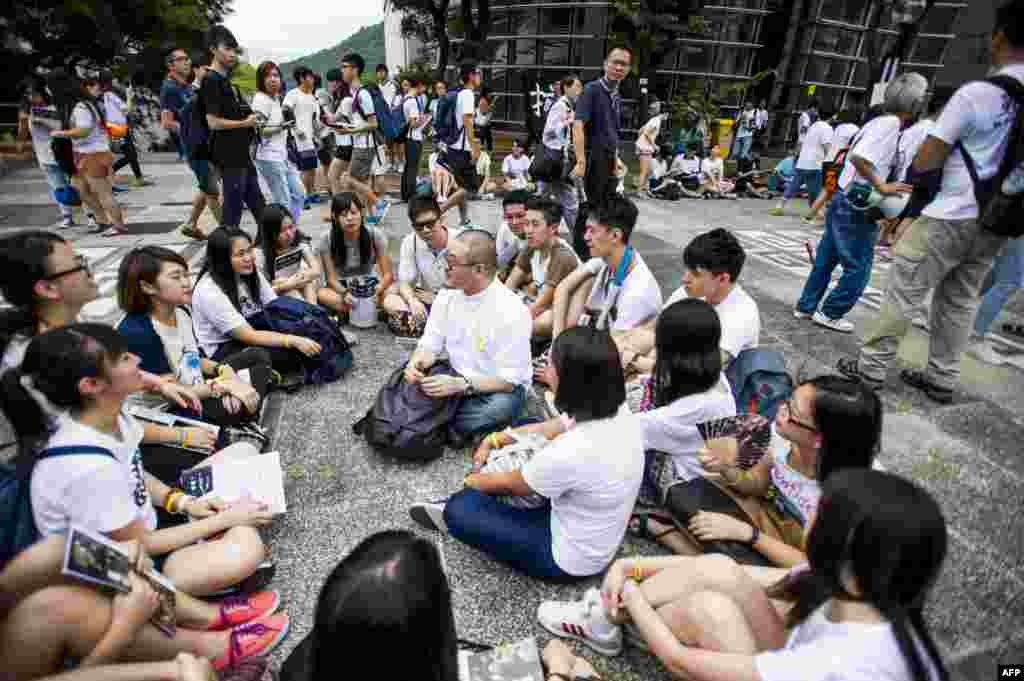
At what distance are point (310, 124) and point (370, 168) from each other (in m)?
0.94

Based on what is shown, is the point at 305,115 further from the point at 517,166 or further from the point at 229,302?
the point at 229,302

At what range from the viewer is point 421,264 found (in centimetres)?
444

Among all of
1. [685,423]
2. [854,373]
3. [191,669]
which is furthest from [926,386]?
[191,669]

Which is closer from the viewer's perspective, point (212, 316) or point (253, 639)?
point (253, 639)

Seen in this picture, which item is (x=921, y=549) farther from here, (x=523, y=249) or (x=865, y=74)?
(x=865, y=74)

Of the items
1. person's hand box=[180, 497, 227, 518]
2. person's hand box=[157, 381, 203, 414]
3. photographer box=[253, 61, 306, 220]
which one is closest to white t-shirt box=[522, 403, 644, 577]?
person's hand box=[180, 497, 227, 518]

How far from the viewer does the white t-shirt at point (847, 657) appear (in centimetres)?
112

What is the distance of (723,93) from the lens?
16.5m

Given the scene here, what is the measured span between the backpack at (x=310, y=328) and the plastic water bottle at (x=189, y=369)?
2.65ft

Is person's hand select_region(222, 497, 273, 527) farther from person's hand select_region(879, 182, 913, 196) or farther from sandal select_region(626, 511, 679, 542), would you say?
person's hand select_region(879, 182, 913, 196)

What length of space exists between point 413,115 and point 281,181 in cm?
317

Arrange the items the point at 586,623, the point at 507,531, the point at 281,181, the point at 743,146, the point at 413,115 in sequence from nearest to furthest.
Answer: the point at 586,623
the point at 507,531
the point at 281,181
the point at 413,115
the point at 743,146

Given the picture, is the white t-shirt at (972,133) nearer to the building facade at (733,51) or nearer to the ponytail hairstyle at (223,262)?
the ponytail hairstyle at (223,262)

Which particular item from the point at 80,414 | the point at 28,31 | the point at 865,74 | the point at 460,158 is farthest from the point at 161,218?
the point at 865,74
